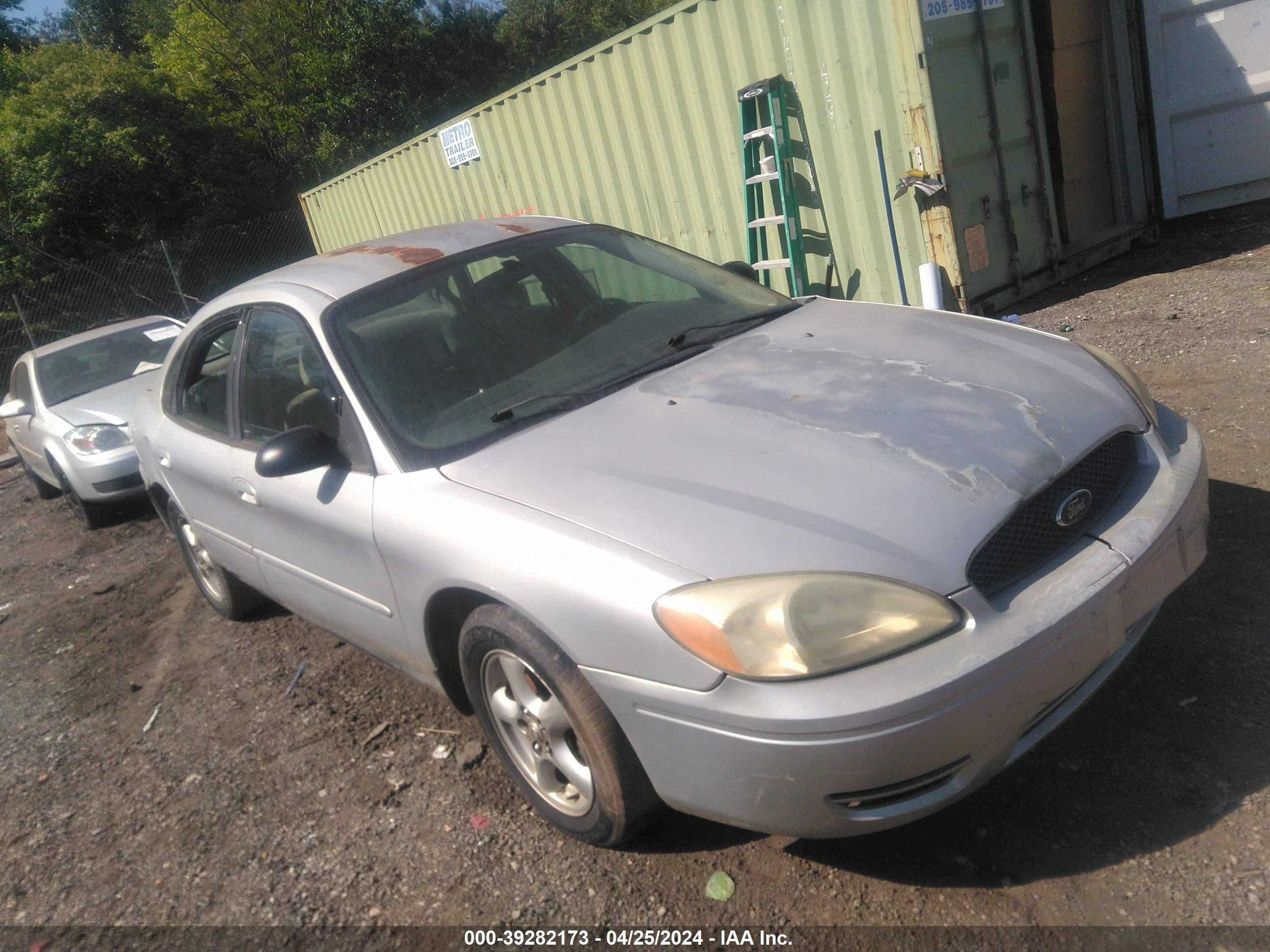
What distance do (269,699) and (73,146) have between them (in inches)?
928

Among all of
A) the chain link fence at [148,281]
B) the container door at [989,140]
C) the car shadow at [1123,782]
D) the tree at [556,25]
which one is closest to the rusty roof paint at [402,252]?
the car shadow at [1123,782]

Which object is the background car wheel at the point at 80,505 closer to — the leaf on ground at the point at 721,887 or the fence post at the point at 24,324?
the leaf on ground at the point at 721,887

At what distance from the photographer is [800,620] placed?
6.65 feet

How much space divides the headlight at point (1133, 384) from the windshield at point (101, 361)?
24.3 feet

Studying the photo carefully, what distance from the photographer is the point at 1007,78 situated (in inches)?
276

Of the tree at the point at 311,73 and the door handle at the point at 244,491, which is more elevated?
the tree at the point at 311,73

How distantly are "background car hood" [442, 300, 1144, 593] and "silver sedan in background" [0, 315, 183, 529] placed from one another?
4.86 meters

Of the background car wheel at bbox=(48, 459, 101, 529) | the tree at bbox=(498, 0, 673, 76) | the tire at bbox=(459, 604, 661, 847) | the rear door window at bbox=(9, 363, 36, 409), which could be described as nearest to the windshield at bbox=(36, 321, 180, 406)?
the rear door window at bbox=(9, 363, 36, 409)

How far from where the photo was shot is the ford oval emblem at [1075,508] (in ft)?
7.58

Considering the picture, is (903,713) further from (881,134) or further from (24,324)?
(24,324)

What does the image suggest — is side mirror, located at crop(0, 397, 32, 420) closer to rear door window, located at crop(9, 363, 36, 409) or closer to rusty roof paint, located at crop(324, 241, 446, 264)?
rear door window, located at crop(9, 363, 36, 409)

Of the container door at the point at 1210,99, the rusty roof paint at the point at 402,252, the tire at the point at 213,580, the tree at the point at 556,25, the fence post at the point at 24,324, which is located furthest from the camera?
the tree at the point at 556,25

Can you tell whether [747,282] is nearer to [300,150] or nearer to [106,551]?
[106,551]

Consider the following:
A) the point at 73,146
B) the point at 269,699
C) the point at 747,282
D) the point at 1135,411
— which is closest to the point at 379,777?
the point at 269,699
